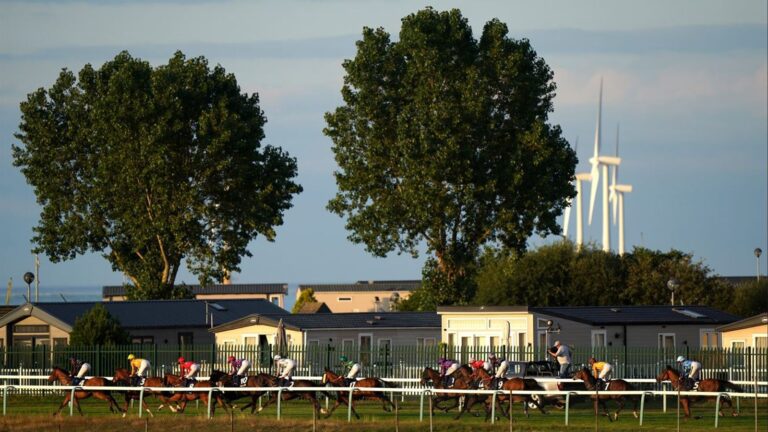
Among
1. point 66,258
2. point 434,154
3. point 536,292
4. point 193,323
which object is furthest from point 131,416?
point 536,292

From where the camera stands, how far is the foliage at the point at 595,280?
91.8 meters

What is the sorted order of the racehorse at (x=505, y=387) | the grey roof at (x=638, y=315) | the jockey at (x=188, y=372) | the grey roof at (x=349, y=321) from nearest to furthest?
the racehorse at (x=505, y=387), the jockey at (x=188, y=372), the grey roof at (x=638, y=315), the grey roof at (x=349, y=321)

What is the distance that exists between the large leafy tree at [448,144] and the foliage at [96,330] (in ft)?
55.0

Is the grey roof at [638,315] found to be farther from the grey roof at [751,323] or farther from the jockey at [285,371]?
the jockey at [285,371]

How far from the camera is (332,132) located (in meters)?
72.8

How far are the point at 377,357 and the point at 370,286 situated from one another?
80516 millimetres

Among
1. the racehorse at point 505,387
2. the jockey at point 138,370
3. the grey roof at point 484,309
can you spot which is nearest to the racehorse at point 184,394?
the jockey at point 138,370

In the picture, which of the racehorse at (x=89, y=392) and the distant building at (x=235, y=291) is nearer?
the racehorse at (x=89, y=392)

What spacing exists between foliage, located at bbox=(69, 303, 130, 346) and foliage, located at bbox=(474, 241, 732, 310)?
3683 cm

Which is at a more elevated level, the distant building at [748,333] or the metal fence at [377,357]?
the distant building at [748,333]

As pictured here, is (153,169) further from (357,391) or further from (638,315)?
(357,391)

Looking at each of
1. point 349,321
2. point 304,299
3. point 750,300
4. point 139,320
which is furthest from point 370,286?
point 349,321

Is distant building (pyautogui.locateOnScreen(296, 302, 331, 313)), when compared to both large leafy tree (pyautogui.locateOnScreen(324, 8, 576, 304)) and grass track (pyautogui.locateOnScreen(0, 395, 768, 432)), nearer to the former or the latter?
large leafy tree (pyautogui.locateOnScreen(324, 8, 576, 304))

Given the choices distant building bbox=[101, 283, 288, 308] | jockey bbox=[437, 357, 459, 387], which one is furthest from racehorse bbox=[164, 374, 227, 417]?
distant building bbox=[101, 283, 288, 308]
